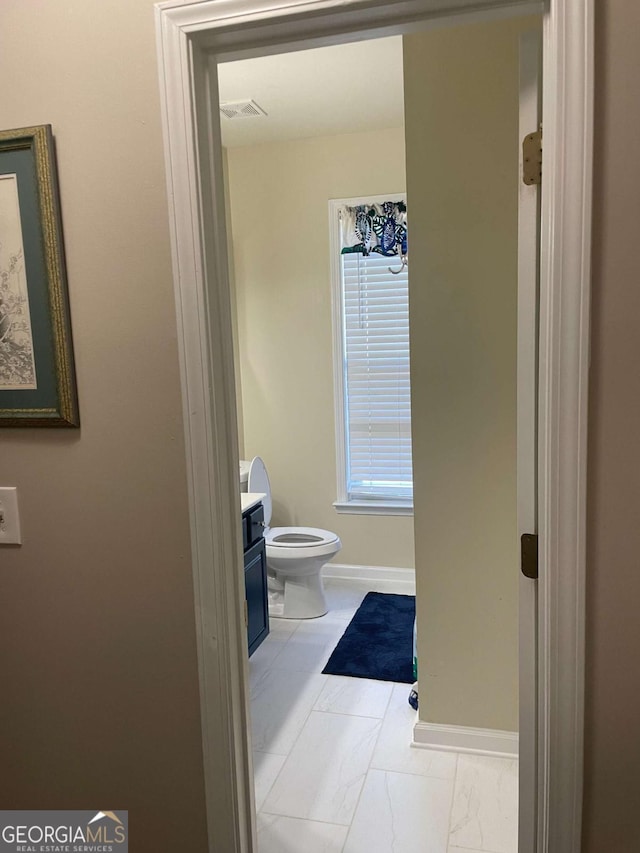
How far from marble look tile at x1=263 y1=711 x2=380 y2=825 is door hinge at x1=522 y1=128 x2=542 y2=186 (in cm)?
192

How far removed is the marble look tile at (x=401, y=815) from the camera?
188cm

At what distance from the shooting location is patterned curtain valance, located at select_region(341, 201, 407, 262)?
361cm

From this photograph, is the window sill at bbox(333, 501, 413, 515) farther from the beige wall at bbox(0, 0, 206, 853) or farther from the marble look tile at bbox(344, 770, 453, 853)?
the beige wall at bbox(0, 0, 206, 853)

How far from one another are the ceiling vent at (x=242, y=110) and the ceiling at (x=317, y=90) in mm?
32

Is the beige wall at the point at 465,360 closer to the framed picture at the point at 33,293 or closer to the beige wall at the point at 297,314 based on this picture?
the framed picture at the point at 33,293

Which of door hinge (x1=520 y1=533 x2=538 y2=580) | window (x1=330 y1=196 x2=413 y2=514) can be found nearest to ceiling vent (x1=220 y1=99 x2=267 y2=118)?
window (x1=330 y1=196 x2=413 y2=514)

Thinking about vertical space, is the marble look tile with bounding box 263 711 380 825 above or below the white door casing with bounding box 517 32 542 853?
below

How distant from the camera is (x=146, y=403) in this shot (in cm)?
125

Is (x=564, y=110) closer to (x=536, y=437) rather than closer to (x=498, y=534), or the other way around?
(x=536, y=437)

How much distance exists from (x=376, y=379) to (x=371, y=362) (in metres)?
0.11

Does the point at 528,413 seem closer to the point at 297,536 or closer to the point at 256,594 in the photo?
the point at 256,594

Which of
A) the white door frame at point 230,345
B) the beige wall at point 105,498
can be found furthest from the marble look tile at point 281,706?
the white door frame at point 230,345

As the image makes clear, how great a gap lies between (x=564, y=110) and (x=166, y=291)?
76 centimetres

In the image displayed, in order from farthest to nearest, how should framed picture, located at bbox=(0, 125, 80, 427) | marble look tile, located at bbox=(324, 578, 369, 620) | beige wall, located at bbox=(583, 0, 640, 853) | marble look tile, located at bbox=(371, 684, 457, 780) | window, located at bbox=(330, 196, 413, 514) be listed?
window, located at bbox=(330, 196, 413, 514) → marble look tile, located at bbox=(324, 578, 369, 620) → marble look tile, located at bbox=(371, 684, 457, 780) → framed picture, located at bbox=(0, 125, 80, 427) → beige wall, located at bbox=(583, 0, 640, 853)
